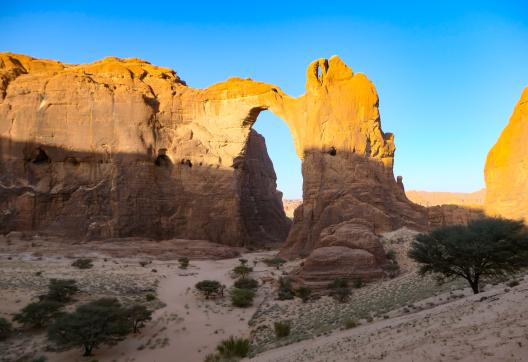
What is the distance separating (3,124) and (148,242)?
48.6 ft

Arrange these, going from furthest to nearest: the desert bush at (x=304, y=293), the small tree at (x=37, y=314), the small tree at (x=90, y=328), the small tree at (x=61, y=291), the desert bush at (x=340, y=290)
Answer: the desert bush at (x=304, y=293), the small tree at (x=61, y=291), the desert bush at (x=340, y=290), the small tree at (x=37, y=314), the small tree at (x=90, y=328)

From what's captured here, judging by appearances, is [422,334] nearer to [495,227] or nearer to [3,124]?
[495,227]

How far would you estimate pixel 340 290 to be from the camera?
16.4 m

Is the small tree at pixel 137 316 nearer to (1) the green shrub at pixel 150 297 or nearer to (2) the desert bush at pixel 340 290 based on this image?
(1) the green shrub at pixel 150 297

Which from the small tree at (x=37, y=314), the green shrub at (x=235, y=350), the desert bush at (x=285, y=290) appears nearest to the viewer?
the green shrub at (x=235, y=350)

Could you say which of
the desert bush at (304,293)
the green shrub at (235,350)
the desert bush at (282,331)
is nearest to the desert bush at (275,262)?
the desert bush at (304,293)

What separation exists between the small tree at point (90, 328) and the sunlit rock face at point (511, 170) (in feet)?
57.6

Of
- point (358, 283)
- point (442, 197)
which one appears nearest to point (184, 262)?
point (358, 283)

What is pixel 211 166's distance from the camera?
34375mm

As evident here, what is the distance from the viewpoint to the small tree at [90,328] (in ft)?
43.2

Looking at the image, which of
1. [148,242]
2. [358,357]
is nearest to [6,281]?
[148,242]

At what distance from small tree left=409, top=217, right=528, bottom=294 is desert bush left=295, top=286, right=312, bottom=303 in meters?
4.99

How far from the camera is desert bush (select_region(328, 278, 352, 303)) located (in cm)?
1598

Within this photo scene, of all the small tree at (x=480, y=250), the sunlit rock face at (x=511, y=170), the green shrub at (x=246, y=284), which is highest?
the sunlit rock face at (x=511, y=170)
